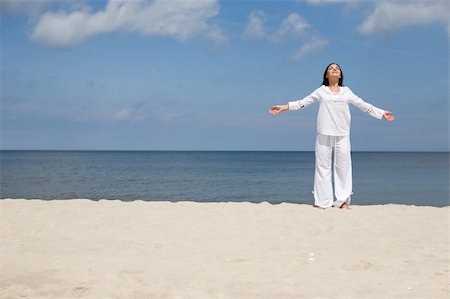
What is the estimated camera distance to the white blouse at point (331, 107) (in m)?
8.45

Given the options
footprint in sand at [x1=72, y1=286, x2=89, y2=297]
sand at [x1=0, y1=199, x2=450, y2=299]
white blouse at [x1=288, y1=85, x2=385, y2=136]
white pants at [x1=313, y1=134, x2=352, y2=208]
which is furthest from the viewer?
white pants at [x1=313, y1=134, x2=352, y2=208]

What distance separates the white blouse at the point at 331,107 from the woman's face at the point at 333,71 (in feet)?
0.71

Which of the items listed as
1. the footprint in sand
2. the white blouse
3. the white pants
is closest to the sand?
the footprint in sand

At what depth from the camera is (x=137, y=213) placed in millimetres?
7992

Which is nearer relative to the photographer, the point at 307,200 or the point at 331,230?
the point at 331,230

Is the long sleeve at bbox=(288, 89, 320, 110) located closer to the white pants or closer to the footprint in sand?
the white pants

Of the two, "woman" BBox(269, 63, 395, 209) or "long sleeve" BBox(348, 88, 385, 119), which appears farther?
"long sleeve" BBox(348, 88, 385, 119)

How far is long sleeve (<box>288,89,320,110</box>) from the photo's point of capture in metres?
8.53

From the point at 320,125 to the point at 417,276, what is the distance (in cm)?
416

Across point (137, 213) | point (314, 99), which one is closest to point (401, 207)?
point (314, 99)

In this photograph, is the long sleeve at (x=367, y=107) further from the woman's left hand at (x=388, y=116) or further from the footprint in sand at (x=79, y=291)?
the footprint in sand at (x=79, y=291)

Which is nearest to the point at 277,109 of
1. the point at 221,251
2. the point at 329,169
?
the point at 329,169

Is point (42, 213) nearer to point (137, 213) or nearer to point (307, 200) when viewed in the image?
point (137, 213)

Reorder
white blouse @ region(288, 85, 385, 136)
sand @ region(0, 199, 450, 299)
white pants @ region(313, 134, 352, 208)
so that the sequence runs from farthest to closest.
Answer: white pants @ region(313, 134, 352, 208)
white blouse @ region(288, 85, 385, 136)
sand @ region(0, 199, 450, 299)
